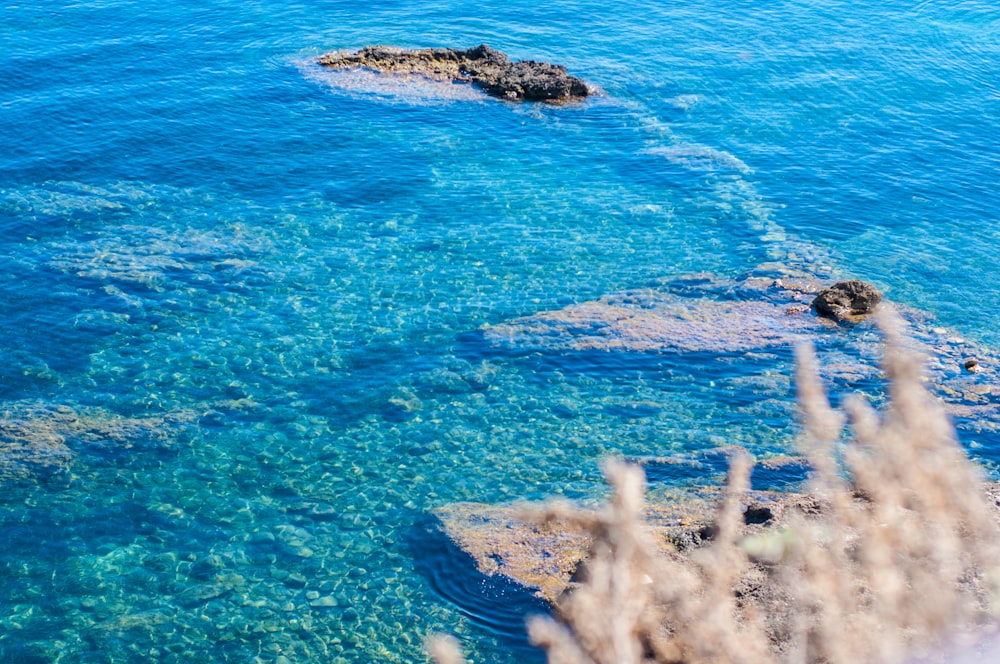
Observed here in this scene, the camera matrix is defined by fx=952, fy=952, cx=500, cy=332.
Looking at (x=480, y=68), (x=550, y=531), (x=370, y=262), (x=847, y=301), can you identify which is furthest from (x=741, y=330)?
(x=480, y=68)

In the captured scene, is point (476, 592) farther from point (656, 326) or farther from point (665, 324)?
point (665, 324)

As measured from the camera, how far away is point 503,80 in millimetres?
41250

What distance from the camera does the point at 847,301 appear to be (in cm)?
2739

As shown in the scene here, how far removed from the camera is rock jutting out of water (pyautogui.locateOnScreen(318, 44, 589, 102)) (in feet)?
134

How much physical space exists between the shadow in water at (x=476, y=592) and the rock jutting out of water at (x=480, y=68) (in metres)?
25.6

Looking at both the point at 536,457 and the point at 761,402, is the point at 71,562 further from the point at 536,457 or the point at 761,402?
the point at 761,402

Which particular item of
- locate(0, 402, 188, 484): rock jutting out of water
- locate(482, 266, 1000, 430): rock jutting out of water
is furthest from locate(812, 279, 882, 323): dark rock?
locate(0, 402, 188, 484): rock jutting out of water

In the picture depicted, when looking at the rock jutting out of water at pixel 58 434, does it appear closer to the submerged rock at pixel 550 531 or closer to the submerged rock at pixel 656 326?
the submerged rock at pixel 550 531

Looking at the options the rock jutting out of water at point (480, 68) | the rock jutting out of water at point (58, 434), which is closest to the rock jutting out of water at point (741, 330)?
the rock jutting out of water at point (58, 434)

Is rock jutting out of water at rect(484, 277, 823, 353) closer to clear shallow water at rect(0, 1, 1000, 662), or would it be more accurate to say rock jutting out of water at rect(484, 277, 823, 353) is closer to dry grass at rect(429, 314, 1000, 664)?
clear shallow water at rect(0, 1, 1000, 662)

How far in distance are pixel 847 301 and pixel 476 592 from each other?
15046 millimetres

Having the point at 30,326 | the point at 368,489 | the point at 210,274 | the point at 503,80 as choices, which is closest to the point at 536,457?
the point at 368,489

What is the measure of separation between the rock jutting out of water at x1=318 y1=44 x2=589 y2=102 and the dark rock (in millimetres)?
17412

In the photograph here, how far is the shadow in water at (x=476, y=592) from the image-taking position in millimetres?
17328
